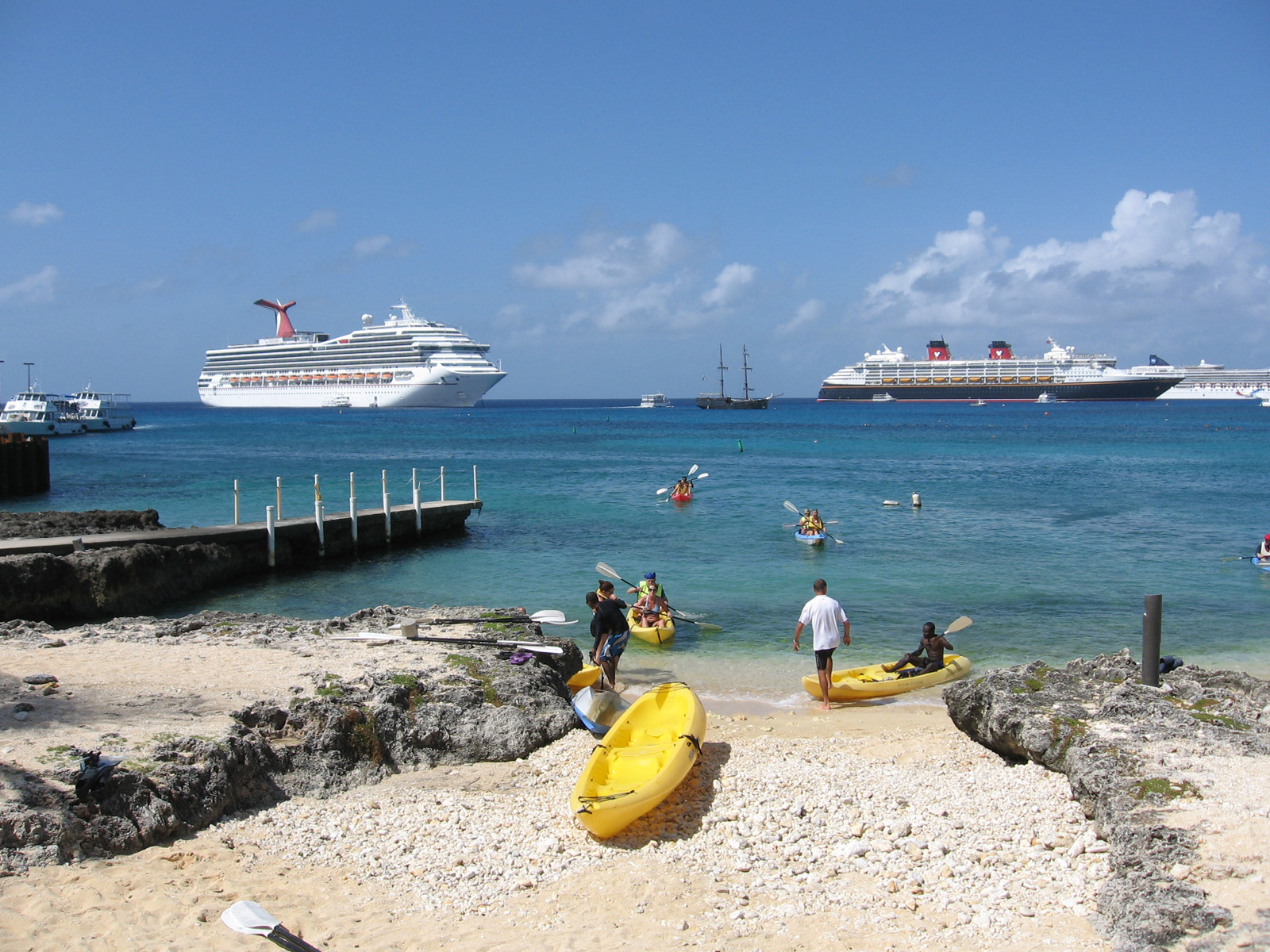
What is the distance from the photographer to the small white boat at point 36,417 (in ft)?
183

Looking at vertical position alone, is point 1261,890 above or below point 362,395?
below

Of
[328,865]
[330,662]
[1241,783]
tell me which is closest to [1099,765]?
[1241,783]

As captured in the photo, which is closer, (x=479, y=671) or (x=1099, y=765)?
(x=1099, y=765)

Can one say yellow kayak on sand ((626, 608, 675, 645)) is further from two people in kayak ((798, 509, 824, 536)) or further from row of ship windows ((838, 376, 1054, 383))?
row of ship windows ((838, 376, 1054, 383))

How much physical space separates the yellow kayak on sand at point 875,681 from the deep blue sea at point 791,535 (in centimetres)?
55

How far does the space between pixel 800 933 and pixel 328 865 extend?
299 cm

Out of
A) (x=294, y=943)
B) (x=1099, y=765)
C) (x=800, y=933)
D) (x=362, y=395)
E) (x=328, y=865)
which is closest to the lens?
(x=294, y=943)

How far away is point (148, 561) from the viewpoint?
15.6m

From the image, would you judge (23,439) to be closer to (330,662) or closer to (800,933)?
(330,662)

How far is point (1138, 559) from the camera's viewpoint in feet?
64.3

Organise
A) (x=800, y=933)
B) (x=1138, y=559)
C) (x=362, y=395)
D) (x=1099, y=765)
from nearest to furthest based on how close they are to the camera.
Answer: (x=800, y=933) < (x=1099, y=765) < (x=1138, y=559) < (x=362, y=395)

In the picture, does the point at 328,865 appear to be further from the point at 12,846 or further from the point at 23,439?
the point at 23,439

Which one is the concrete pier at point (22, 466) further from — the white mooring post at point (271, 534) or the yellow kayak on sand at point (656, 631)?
the yellow kayak on sand at point (656, 631)

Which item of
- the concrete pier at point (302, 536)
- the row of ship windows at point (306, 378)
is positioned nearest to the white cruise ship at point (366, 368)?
the row of ship windows at point (306, 378)
